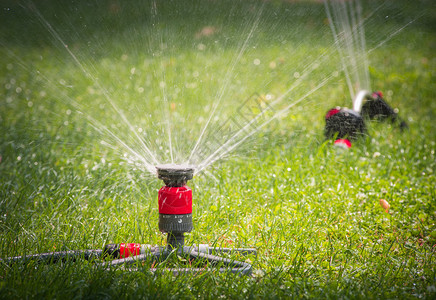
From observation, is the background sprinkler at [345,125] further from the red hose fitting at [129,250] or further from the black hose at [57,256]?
the black hose at [57,256]

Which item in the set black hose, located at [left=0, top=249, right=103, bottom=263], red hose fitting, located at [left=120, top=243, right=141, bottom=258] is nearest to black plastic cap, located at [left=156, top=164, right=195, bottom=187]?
red hose fitting, located at [left=120, top=243, right=141, bottom=258]

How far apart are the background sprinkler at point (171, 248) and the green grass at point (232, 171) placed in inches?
2.4

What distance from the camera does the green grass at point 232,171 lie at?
6.32 ft

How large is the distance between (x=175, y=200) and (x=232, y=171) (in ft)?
4.16

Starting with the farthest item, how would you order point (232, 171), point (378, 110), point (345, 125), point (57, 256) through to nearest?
point (378, 110) < point (345, 125) < point (232, 171) < point (57, 256)

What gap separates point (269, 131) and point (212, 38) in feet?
11.4

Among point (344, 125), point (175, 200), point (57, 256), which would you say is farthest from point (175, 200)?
point (344, 125)

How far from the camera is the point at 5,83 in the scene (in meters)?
5.30

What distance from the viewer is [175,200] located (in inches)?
75.0

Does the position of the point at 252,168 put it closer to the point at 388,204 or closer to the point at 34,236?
the point at 388,204

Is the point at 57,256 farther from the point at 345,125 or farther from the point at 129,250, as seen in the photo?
the point at 345,125

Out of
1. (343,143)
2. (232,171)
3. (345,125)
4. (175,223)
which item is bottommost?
(175,223)

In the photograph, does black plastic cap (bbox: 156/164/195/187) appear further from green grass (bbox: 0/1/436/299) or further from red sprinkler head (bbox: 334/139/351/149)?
red sprinkler head (bbox: 334/139/351/149)

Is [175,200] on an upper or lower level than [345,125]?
lower
